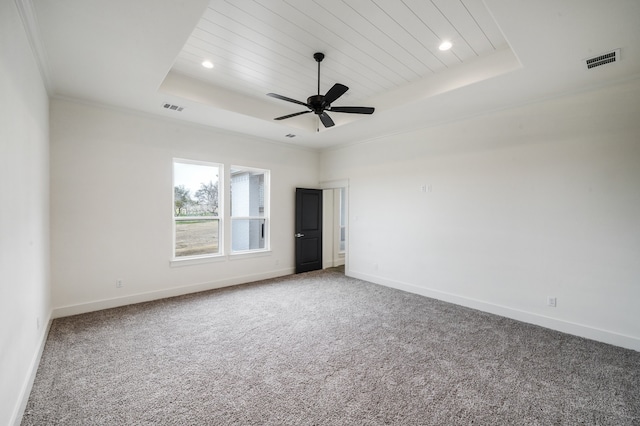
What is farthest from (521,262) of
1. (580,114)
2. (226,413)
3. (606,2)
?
(226,413)

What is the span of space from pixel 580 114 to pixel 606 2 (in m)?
1.71

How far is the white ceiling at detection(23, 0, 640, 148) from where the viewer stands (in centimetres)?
215

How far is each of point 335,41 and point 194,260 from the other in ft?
12.8

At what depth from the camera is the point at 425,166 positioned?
470cm

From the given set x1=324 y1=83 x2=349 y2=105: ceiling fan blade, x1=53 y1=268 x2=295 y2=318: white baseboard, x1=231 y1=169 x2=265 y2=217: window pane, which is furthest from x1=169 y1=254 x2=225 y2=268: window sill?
x1=324 y1=83 x2=349 y2=105: ceiling fan blade

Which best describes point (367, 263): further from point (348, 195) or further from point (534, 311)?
point (534, 311)

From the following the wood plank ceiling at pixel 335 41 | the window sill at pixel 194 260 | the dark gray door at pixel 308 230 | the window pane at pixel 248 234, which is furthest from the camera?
the dark gray door at pixel 308 230

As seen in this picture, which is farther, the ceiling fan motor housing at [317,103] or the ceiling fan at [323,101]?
the ceiling fan motor housing at [317,103]

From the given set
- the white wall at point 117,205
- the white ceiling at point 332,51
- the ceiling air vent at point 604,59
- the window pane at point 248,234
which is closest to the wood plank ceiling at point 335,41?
the white ceiling at point 332,51

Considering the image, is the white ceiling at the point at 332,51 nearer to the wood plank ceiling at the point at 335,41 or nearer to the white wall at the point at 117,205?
the wood plank ceiling at the point at 335,41

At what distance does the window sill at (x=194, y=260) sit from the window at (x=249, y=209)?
0.46 meters

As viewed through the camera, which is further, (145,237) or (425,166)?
(425,166)

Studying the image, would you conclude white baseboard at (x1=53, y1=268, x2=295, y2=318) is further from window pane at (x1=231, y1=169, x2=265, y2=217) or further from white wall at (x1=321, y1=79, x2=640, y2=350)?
white wall at (x1=321, y1=79, x2=640, y2=350)

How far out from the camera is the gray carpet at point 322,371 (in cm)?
197
